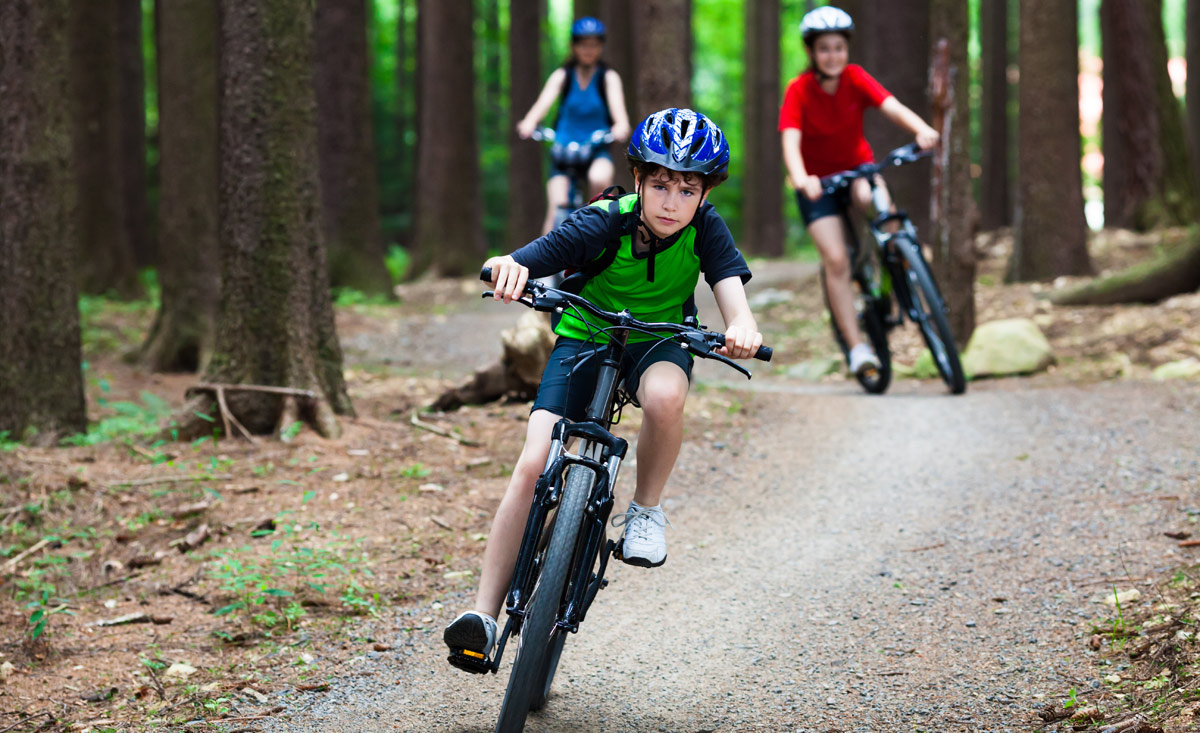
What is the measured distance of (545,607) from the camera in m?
3.26

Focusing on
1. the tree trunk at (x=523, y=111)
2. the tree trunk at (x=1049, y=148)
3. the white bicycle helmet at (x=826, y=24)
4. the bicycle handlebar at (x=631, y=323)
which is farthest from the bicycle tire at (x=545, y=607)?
the tree trunk at (x=523, y=111)

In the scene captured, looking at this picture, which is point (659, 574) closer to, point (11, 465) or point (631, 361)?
point (631, 361)

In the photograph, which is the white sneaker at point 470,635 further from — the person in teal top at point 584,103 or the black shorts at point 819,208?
the person in teal top at point 584,103

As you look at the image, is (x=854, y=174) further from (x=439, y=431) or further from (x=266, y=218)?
(x=266, y=218)

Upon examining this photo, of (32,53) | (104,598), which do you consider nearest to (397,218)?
(32,53)

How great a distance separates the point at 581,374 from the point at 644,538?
59 cm

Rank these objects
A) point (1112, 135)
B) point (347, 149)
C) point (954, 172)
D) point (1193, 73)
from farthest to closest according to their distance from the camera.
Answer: point (1112, 135), point (1193, 73), point (347, 149), point (954, 172)

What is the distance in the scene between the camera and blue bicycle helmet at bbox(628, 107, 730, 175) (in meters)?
3.68

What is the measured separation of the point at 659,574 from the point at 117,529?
2.98 metres

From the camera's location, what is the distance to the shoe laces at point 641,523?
12.3 ft

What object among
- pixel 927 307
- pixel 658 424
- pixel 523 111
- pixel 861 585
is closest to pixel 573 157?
pixel 927 307

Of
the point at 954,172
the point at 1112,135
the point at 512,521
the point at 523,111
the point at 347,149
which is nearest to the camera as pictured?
the point at 512,521

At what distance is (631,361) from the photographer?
3.81m

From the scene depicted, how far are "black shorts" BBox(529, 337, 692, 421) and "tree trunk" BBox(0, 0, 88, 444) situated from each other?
511cm
